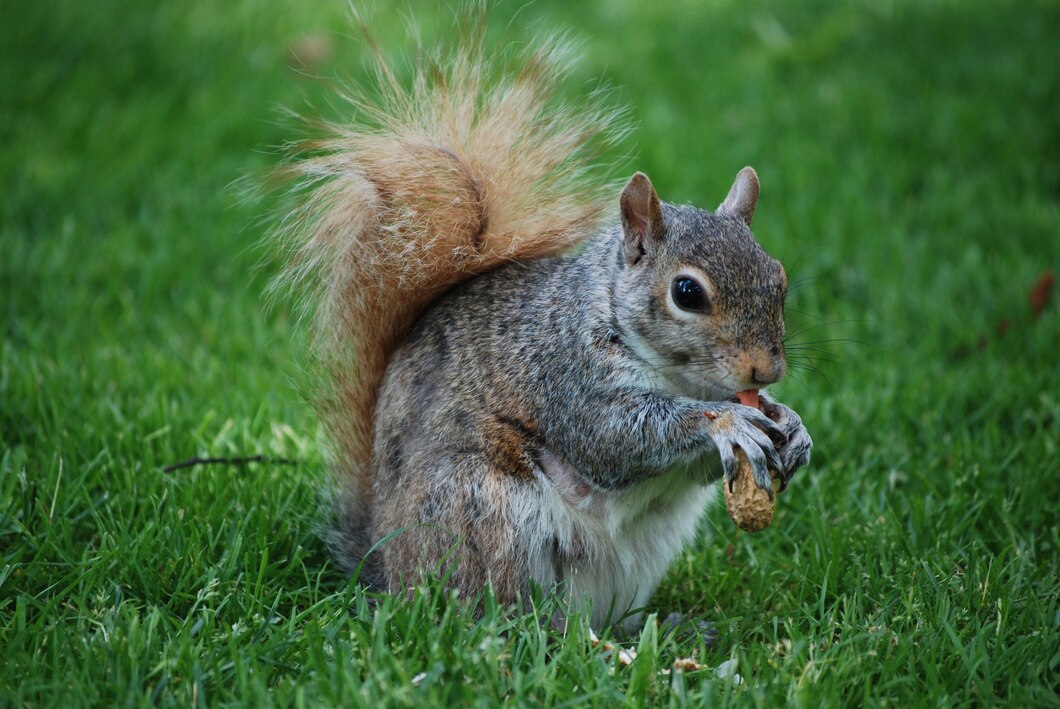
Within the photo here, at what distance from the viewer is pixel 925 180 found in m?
3.83

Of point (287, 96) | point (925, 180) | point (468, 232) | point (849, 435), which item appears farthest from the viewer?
point (287, 96)

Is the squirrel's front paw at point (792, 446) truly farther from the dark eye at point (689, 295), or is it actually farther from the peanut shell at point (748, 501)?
the dark eye at point (689, 295)

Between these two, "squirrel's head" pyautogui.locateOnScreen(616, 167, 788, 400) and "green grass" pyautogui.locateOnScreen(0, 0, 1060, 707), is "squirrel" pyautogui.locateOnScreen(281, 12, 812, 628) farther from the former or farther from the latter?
"green grass" pyautogui.locateOnScreen(0, 0, 1060, 707)

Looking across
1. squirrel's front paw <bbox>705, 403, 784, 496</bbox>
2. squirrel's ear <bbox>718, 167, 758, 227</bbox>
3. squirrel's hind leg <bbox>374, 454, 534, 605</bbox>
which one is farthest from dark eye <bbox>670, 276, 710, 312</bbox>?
squirrel's hind leg <bbox>374, 454, 534, 605</bbox>

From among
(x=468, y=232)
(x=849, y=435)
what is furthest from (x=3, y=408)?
(x=849, y=435)

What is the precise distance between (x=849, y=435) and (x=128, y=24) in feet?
11.5

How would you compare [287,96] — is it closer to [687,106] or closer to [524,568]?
[687,106]

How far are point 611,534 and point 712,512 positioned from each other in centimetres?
57

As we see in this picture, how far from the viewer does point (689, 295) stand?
66.2 inches

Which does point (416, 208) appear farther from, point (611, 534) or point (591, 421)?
point (611, 534)

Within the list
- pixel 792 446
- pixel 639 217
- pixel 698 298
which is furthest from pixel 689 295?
pixel 792 446

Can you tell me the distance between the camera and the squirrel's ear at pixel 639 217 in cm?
174

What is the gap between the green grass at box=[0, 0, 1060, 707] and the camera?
156 cm

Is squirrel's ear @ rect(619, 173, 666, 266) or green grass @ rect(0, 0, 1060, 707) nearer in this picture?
green grass @ rect(0, 0, 1060, 707)
